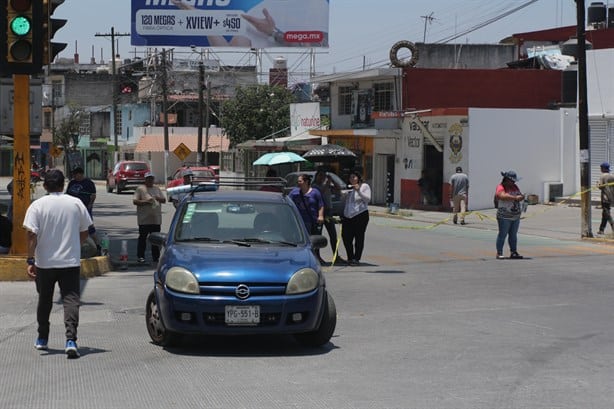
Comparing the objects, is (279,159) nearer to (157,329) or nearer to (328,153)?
(328,153)

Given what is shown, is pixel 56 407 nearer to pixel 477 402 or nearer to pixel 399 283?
pixel 477 402

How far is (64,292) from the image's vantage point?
8.96 m

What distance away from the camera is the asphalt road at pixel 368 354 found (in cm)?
747

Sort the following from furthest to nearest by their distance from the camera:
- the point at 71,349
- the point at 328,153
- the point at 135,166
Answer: the point at 135,166 < the point at 328,153 < the point at 71,349

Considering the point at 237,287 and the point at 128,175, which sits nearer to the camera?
the point at 237,287

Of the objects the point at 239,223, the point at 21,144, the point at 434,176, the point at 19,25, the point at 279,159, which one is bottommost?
the point at 239,223

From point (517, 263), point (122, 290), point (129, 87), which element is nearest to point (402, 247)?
point (517, 263)

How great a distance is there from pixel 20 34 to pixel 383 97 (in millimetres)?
32294

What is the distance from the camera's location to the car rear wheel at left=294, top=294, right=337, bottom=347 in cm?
938

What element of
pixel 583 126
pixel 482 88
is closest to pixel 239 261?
pixel 583 126

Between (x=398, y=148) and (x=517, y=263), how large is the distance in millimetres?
23896

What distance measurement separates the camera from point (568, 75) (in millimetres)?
40875

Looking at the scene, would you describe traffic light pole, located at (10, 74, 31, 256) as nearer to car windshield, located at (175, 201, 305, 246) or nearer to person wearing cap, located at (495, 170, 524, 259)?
car windshield, located at (175, 201, 305, 246)

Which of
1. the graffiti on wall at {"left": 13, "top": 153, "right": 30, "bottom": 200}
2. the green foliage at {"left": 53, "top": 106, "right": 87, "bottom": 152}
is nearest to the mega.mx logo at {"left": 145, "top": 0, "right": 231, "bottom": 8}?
the graffiti on wall at {"left": 13, "top": 153, "right": 30, "bottom": 200}
